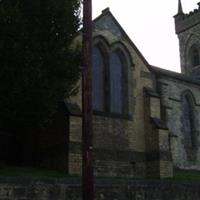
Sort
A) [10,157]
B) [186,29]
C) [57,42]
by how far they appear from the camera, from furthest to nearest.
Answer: [186,29] → [10,157] → [57,42]

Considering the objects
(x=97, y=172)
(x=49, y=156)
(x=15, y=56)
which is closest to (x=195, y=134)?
(x=97, y=172)

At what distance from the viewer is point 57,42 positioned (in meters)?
17.6

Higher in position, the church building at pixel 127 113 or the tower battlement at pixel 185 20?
the tower battlement at pixel 185 20

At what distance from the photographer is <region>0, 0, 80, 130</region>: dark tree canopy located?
625 inches

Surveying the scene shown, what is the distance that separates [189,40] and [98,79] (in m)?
26.5

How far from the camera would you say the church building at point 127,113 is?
74.7ft

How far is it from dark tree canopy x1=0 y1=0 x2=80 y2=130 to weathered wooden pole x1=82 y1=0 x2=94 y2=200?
636 cm

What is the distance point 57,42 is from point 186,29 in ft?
109

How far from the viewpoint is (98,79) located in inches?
943

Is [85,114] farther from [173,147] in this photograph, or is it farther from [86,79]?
[173,147]

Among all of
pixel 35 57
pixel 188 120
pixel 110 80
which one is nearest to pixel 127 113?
pixel 110 80

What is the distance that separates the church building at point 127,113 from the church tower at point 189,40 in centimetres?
1959

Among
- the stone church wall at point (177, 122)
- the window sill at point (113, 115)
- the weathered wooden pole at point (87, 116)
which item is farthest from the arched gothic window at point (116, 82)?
the weathered wooden pole at point (87, 116)

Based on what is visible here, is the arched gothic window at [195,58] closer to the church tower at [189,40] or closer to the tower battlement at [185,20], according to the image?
the church tower at [189,40]
